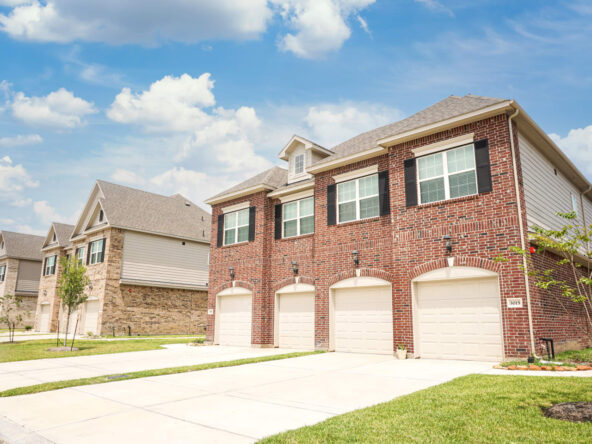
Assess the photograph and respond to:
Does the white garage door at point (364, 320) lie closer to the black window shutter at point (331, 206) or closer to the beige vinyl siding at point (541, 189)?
the black window shutter at point (331, 206)

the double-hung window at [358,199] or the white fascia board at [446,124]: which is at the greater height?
the white fascia board at [446,124]

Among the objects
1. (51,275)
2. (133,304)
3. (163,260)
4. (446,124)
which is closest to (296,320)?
(446,124)

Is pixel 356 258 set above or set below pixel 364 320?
above

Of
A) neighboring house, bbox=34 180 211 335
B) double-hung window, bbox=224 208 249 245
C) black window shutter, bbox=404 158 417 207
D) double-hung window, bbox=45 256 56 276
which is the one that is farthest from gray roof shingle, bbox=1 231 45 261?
black window shutter, bbox=404 158 417 207

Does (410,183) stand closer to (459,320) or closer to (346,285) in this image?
(346,285)

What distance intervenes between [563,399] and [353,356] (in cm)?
772

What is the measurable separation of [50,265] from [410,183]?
33728 mm

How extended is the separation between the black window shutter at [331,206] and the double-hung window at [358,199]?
0.18 metres

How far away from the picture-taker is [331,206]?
52.4 ft

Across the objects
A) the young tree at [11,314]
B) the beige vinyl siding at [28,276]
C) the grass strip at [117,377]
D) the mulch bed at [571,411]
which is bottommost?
the grass strip at [117,377]

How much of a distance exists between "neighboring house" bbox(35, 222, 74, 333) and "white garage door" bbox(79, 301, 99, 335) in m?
6.80

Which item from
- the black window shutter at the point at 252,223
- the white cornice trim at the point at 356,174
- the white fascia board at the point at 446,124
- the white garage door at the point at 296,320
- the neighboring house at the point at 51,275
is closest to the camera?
the white fascia board at the point at 446,124

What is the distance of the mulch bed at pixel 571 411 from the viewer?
5.23 metres

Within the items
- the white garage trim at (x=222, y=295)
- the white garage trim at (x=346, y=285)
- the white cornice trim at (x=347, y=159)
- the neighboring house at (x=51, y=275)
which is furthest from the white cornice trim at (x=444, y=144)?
the neighboring house at (x=51, y=275)
